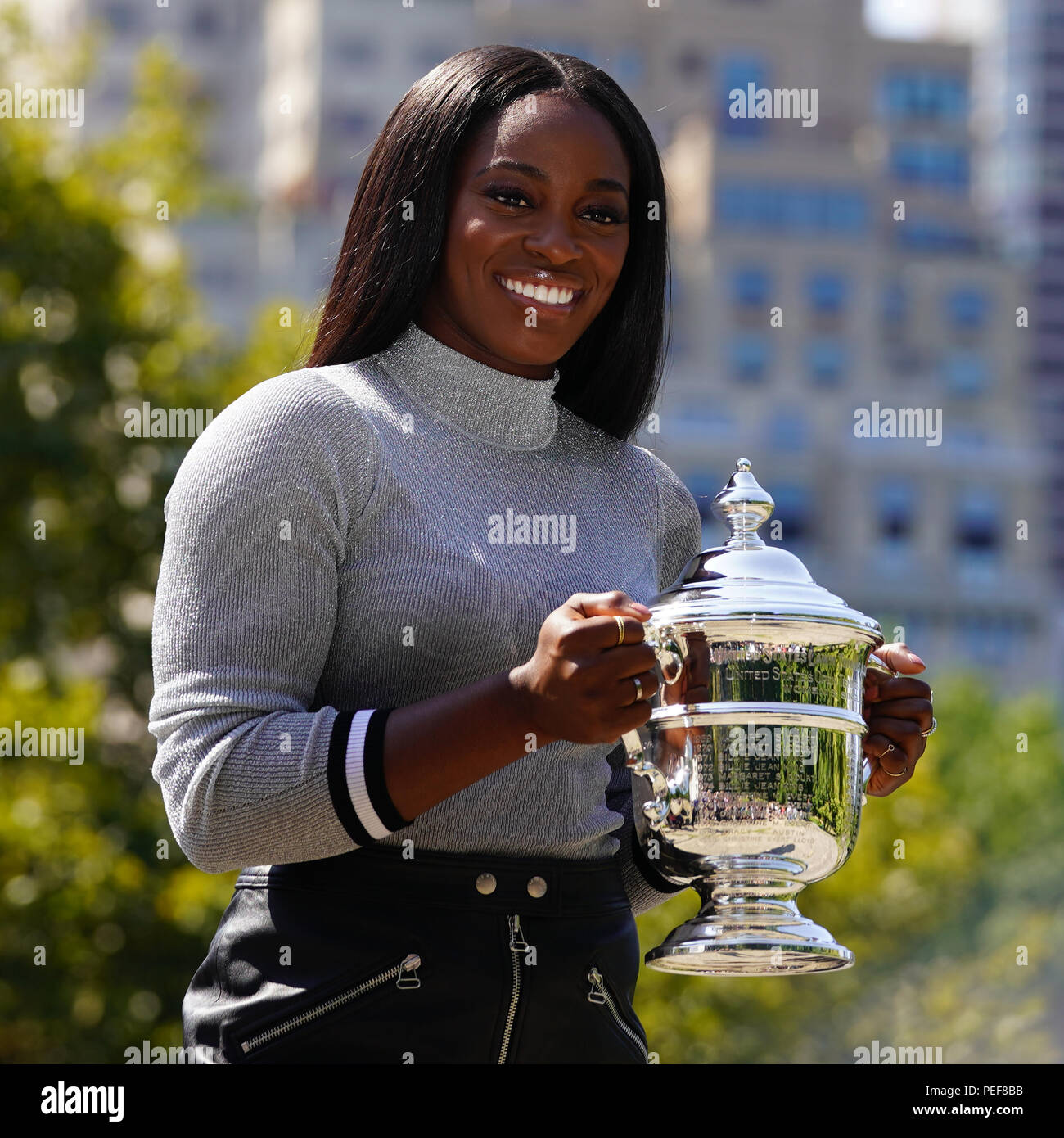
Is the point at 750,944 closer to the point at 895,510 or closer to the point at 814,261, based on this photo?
the point at 895,510

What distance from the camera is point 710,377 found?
6362 cm

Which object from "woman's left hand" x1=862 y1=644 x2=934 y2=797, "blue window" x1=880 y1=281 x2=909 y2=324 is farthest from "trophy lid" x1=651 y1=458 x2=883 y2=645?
"blue window" x1=880 y1=281 x2=909 y2=324

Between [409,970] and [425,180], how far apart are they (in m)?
1.02

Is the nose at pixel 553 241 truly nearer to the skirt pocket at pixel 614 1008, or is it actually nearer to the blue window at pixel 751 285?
the skirt pocket at pixel 614 1008

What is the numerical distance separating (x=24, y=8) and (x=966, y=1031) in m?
9.18

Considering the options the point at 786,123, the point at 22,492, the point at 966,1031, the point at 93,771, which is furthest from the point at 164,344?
the point at 786,123

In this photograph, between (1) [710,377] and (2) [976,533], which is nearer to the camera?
(2) [976,533]

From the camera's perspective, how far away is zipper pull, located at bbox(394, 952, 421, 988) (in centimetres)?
238

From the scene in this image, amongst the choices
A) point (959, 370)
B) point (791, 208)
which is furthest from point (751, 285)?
point (959, 370)

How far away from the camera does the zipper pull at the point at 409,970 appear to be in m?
2.38

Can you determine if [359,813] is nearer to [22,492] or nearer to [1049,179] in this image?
[22,492]

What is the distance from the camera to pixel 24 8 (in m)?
12.5

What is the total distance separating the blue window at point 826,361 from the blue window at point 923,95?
11.7 m

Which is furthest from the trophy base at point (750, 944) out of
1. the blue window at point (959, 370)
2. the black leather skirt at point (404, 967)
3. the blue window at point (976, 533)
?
the blue window at point (959, 370)
